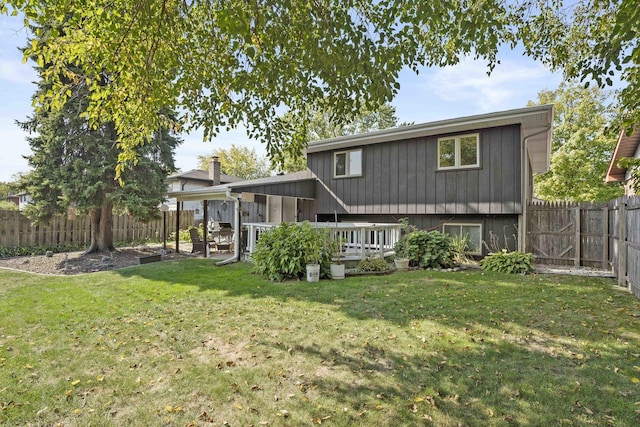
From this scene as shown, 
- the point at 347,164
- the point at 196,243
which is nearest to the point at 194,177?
the point at 196,243

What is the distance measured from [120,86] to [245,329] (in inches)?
136

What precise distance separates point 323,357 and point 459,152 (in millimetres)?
8302

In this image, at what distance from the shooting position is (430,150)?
10.2m

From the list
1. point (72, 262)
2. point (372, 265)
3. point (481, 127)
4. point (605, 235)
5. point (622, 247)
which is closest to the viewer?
point (622, 247)

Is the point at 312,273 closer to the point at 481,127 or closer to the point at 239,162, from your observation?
the point at 481,127

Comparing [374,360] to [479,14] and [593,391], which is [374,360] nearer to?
[593,391]

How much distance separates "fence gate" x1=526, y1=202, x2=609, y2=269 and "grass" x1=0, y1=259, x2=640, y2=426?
260cm

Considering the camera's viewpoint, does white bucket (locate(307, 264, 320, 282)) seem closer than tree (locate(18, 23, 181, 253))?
Yes

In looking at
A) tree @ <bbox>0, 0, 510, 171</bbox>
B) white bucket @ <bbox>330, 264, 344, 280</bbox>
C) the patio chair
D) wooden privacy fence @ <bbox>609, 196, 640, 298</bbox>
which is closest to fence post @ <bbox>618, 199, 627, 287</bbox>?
wooden privacy fence @ <bbox>609, 196, 640, 298</bbox>

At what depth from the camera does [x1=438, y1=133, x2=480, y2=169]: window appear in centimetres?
948

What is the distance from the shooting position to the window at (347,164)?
11.9 metres

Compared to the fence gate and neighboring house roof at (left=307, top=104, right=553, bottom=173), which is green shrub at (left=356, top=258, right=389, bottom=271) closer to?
the fence gate

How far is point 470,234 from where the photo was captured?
32.1 ft

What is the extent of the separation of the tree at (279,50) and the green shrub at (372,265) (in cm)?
424
